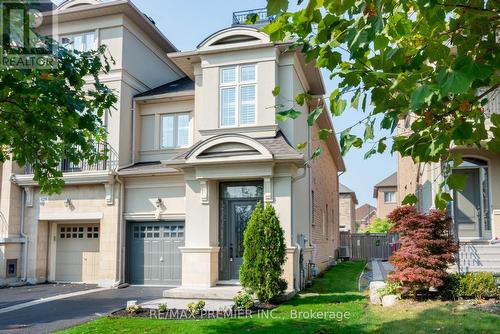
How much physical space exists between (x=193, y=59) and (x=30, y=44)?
935 cm

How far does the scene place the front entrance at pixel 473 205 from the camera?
13.9m

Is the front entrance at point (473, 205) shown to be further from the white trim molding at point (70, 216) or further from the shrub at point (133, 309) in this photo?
the white trim molding at point (70, 216)

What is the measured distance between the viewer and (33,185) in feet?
54.9

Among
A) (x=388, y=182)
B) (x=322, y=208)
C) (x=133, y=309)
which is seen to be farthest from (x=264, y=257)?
(x=388, y=182)

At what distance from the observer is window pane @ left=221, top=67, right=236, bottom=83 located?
46.3ft

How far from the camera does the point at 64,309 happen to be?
1125 centimetres

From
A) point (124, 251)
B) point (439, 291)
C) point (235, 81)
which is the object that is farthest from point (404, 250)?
point (124, 251)

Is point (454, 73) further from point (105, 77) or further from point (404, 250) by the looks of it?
point (105, 77)

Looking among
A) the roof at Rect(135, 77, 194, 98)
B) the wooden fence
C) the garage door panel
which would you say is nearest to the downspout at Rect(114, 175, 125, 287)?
the garage door panel

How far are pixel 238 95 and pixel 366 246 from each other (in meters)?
18.9

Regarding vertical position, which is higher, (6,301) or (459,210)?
(459,210)

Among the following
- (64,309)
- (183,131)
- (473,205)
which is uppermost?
(183,131)

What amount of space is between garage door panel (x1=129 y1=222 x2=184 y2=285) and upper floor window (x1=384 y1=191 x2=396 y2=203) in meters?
37.6

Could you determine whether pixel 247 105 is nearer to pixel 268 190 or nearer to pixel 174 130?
pixel 268 190
